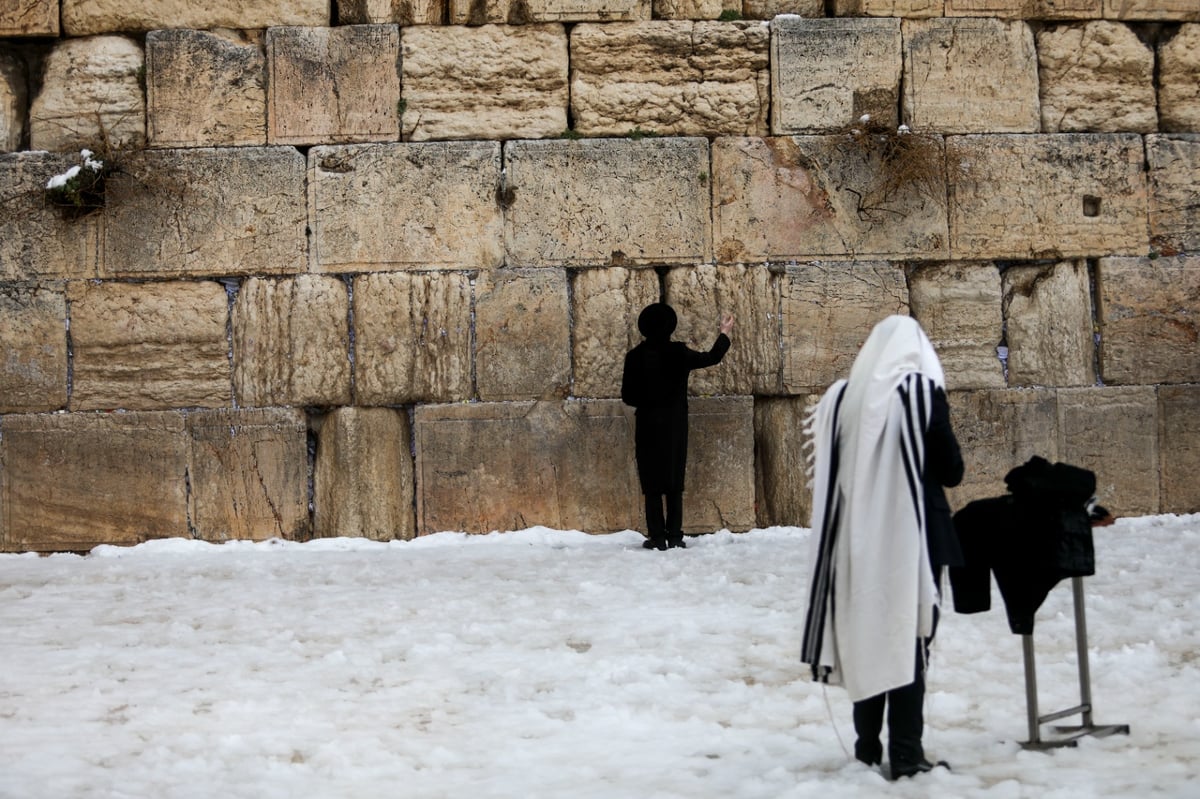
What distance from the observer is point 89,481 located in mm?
8562

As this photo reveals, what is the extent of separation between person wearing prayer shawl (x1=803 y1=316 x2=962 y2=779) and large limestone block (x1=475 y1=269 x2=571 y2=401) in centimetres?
488

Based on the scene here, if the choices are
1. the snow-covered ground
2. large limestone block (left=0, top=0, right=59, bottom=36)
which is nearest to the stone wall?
large limestone block (left=0, top=0, right=59, bottom=36)

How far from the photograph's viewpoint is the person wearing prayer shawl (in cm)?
370

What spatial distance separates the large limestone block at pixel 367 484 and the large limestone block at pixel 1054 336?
14.6 feet

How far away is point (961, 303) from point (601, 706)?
529 centimetres

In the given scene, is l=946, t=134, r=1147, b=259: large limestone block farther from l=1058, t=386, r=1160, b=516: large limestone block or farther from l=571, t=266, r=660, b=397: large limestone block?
l=571, t=266, r=660, b=397: large limestone block

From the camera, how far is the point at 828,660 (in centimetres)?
385

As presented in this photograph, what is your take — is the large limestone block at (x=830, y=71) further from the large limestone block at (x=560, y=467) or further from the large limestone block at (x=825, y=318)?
the large limestone block at (x=560, y=467)

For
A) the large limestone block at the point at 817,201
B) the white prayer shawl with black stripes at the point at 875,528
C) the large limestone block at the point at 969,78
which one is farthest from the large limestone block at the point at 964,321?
the white prayer shawl with black stripes at the point at 875,528

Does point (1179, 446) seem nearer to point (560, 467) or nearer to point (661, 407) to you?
point (661, 407)

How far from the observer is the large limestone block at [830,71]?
8797mm

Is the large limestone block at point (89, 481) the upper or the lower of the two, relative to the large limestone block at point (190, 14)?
lower

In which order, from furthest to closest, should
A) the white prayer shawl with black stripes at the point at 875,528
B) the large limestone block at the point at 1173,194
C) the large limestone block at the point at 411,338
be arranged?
1. the large limestone block at the point at 1173,194
2. the large limestone block at the point at 411,338
3. the white prayer shawl with black stripes at the point at 875,528

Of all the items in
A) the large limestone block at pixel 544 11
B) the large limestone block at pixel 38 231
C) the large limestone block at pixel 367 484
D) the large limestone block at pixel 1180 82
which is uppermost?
the large limestone block at pixel 544 11
